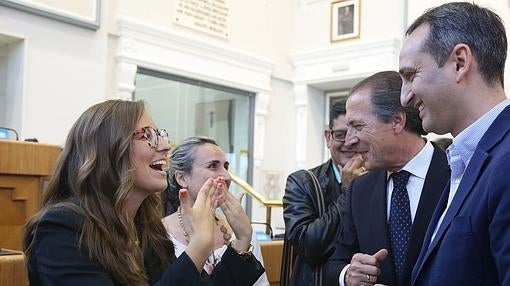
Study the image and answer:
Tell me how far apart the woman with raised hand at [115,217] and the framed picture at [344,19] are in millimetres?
6787

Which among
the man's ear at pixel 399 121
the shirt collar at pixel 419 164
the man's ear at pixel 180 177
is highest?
the man's ear at pixel 399 121

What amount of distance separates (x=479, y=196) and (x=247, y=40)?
24.1 feet

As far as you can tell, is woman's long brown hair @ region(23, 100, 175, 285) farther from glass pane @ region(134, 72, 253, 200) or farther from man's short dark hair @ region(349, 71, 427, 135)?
glass pane @ region(134, 72, 253, 200)

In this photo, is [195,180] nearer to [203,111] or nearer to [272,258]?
[272,258]

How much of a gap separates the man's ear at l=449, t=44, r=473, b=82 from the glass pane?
5916mm

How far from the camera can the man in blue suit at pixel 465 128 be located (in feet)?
3.43

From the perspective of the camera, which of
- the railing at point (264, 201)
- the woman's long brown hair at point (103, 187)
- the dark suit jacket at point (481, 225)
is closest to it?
the dark suit jacket at point (481, 225)

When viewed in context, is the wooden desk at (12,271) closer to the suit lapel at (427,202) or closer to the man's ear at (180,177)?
the man's ear at (180,177)

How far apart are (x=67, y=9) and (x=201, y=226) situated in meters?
5.05

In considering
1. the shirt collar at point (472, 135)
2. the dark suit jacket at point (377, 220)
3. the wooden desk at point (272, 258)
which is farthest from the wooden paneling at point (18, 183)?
the shirt collar at point (472, 135)

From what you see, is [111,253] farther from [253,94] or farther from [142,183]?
[253,94]

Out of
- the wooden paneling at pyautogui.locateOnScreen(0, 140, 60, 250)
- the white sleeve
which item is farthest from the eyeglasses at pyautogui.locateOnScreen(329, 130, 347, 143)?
the wooden paneling at pyautogui.locateOnScreen(0, 140, 60, 250)

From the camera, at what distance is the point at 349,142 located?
195 centimetres

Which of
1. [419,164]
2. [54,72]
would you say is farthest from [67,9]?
[419,164]
